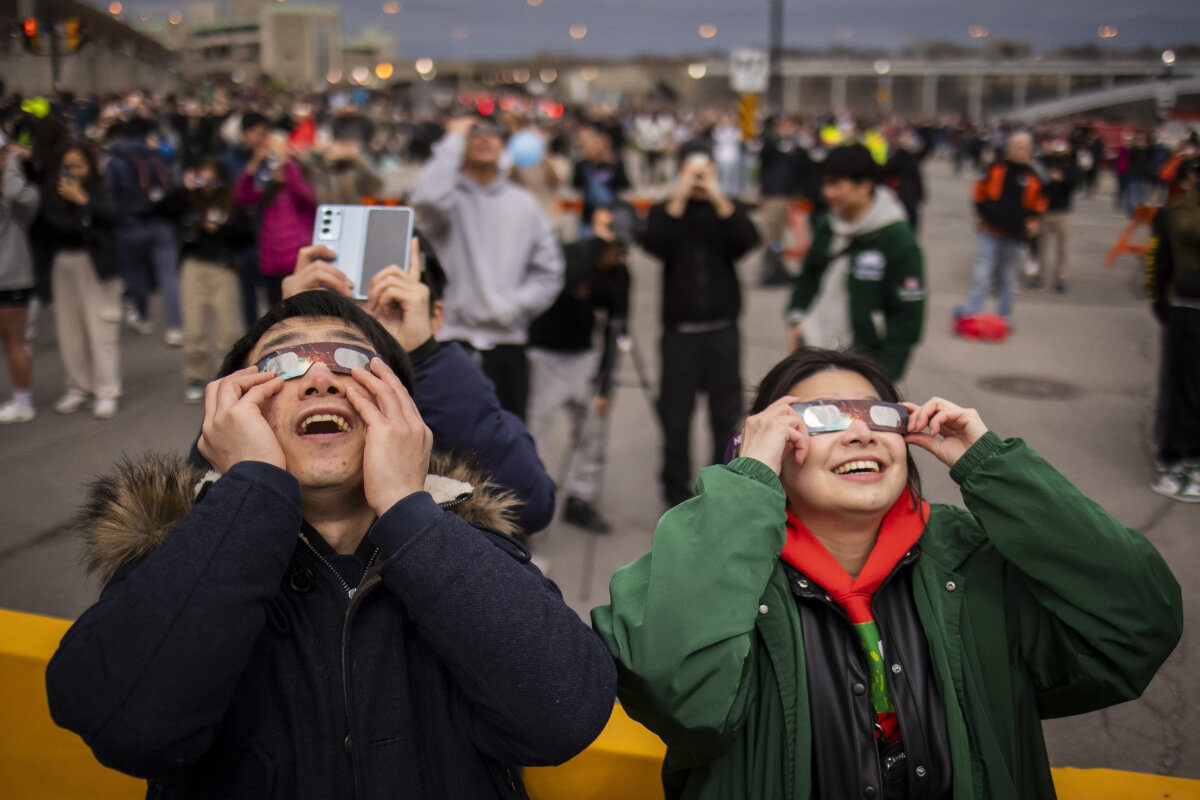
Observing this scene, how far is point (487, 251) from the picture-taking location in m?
4.86

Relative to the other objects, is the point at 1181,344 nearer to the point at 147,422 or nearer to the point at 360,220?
the point at 360,220

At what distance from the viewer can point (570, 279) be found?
200 inches

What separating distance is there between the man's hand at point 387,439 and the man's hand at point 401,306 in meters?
0.82

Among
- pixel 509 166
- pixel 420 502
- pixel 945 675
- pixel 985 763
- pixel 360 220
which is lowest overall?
pixel 985 763

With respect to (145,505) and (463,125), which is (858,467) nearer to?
(145,505)

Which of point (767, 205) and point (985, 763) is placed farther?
point (767, 205)

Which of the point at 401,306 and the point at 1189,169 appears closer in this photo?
the point at 401,306

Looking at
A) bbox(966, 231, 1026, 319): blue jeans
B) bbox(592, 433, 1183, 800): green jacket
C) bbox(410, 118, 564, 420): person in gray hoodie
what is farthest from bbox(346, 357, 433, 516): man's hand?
bbox(966, 231, 1026, 319): blue jeans

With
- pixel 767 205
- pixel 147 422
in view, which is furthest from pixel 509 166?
pixel 767 205

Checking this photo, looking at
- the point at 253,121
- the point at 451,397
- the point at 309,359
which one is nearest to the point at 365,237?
the point at 451,397

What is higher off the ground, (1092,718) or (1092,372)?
(1092,372)

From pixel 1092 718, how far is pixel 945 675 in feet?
4.75

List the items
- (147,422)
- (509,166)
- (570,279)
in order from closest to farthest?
(147,422)
(570,279)
(509,166)

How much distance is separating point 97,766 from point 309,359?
4.49 feet
